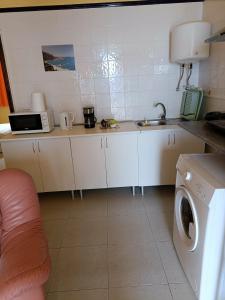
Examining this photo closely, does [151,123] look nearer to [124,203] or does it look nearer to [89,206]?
[124,203]

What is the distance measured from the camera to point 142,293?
1.40 m

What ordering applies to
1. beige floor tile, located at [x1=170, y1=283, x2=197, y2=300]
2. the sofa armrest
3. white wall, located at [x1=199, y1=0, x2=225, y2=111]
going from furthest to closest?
white wall, located at [x1=199, y1=0, x2=225, y2=111] → beige floor tile, located at [x1=170, y1=283, x2=197, y2=300] → the sofa armrest

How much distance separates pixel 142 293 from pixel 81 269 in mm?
485

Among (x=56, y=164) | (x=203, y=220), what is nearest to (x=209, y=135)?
(x=203, y=220)

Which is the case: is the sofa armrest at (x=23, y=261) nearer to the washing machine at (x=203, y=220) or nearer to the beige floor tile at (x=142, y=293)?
the beige floor tile at (x=142, y=293)

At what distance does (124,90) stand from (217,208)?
2044 mm

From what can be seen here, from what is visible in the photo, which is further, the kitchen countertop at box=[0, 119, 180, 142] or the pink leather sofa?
the kitchen countertop at box=[0, 119, 180, 142]

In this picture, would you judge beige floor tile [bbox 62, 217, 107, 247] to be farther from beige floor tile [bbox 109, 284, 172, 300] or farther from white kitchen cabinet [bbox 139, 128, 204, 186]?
white kitchen cabinet [bbox 139, 128, 204, 186]

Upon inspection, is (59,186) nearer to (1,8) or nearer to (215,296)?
(215,296)

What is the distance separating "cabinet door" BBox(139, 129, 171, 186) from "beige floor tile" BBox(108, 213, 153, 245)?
0.48 meters

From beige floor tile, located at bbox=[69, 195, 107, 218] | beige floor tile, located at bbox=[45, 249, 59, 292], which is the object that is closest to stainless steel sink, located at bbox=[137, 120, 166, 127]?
beige floor tile, located at bbox=[69, 195, 107, 218]

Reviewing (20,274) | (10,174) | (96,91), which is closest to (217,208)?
(20,274)

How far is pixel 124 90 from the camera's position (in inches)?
109

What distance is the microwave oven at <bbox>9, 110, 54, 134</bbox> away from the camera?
2.44 meters
